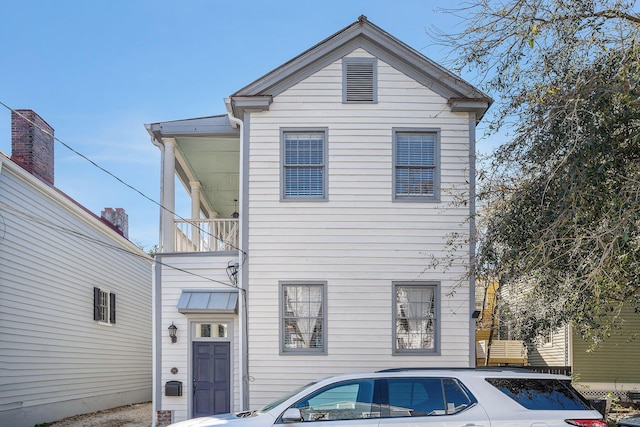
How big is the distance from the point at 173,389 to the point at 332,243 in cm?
432

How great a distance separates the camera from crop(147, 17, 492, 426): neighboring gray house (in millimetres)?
12203

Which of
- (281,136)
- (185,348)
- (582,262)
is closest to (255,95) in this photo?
(281,136)

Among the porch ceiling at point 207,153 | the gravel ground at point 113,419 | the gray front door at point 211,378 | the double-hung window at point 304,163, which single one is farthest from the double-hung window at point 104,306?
the double-hung window at point 304,163

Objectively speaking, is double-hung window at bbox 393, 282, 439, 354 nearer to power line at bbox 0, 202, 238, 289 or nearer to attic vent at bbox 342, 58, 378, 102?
power line at bbox 0, 202, 238, 289

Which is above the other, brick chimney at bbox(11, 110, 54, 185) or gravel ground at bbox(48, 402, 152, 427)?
brick chimney at bbox(11, 110, 54, 185)

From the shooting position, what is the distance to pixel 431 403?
23.3ft

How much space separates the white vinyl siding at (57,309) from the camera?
12.9 m

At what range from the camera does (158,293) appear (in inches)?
503

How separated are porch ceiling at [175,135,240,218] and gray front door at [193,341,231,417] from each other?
178 inches

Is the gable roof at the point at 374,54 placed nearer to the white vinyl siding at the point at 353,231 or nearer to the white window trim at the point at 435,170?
the white vinyl siding at the point at 353,231

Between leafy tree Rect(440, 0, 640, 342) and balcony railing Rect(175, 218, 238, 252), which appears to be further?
balcony railing Rect(175, 218, 238, 252)

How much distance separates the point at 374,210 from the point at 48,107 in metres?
10.6

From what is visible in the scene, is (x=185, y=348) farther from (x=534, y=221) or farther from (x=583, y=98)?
(x=583, y=98)

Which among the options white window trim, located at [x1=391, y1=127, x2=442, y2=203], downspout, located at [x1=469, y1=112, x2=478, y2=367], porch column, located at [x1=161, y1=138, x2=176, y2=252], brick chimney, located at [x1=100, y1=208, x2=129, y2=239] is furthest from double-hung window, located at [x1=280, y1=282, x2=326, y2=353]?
brick chimney, located at [x1=100, y1=208, x2=129, y2=239]
